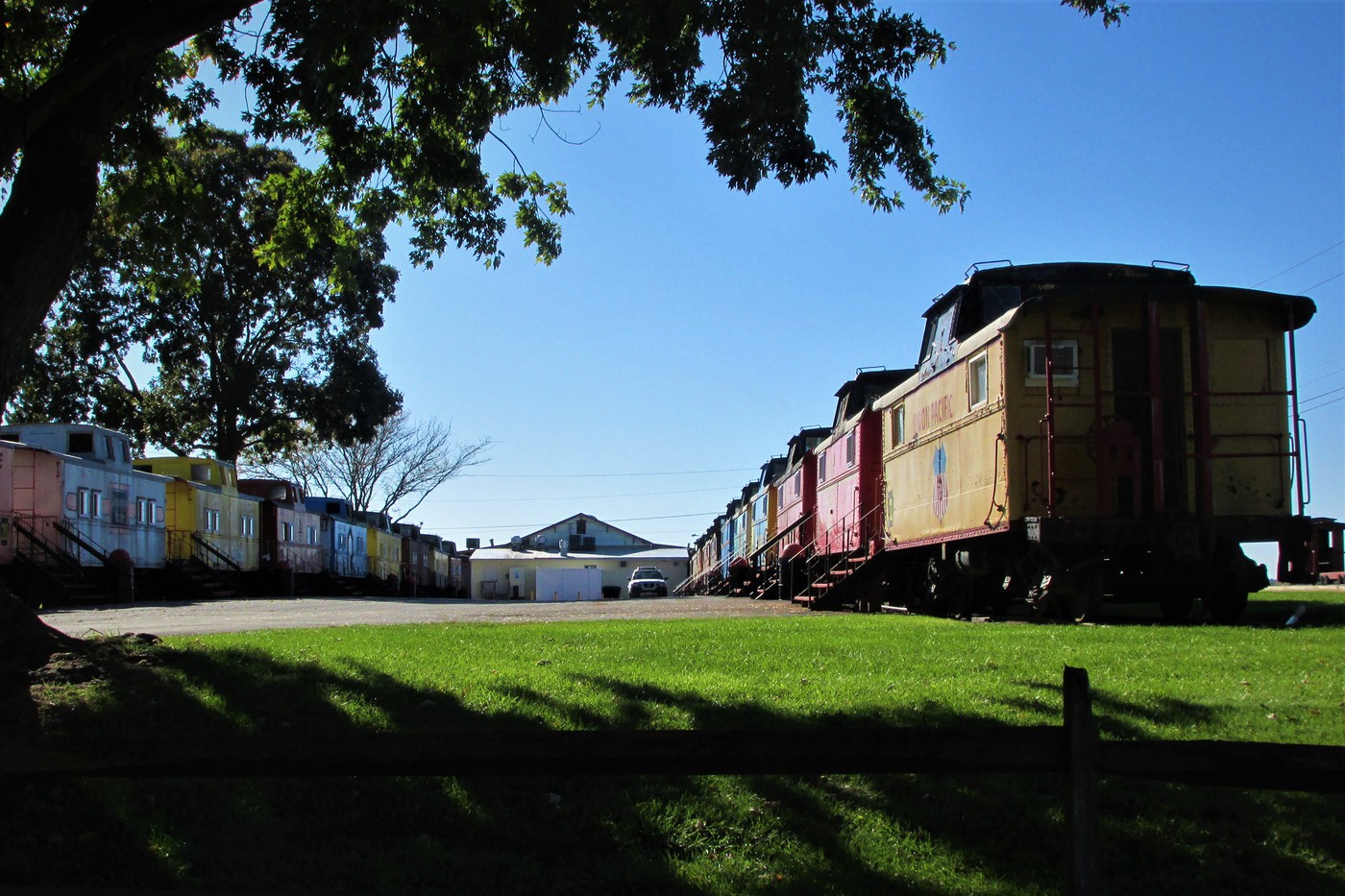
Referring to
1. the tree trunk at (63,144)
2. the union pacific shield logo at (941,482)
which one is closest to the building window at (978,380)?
the union pacific shield logo at (941,482)

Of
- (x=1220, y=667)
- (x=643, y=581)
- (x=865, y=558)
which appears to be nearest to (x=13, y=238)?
(x=1220, y=667)

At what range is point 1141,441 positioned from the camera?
12.1 meters

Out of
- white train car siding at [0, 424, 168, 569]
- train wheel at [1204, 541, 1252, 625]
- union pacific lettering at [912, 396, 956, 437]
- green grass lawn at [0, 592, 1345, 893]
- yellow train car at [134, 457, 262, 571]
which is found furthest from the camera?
yellow train car at [134, 457, 262, 571]

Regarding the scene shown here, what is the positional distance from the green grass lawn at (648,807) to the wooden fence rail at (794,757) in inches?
3.8

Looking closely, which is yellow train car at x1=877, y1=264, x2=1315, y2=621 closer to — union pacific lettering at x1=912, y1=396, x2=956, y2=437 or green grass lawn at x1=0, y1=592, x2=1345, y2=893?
union pacific lettering at x1=912, y1=396, x2=956, y2=437

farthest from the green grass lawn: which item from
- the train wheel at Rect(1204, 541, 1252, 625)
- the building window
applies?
the building window

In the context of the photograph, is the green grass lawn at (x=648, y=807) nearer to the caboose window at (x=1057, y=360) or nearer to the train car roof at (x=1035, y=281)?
the caboose window at (x=1057, y=360)

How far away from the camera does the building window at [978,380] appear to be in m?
13.3

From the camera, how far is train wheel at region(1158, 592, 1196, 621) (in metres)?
13.6

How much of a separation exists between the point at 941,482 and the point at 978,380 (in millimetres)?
2067

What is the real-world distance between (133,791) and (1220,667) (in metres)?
7.40

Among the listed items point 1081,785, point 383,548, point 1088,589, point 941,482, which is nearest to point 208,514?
point 383,548

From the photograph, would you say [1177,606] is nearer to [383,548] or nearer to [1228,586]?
[1228,586]

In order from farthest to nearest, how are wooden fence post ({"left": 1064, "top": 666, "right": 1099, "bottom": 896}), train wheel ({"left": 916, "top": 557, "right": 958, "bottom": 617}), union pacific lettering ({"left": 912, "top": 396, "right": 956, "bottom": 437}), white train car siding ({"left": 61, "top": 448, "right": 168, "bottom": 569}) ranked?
white train car siding ({"left": 61, "top": 448, "right": 168, "bottom": 569}) → train wheel ({"left": 916, "top": 557, "right": 958, "bottom": 617}) → union pacific lettering ({"left": 912, "top": 396, "right": 956, "bottom": 437}) → wooden fence post ({"left": 1064, "top": 666, "right": 1099, "bottom": 896})
